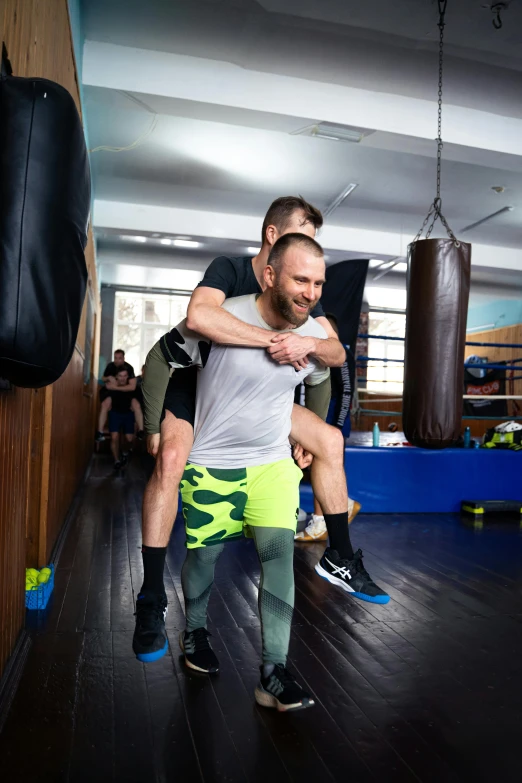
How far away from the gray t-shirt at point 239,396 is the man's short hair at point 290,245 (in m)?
0.18

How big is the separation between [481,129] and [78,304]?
16.1 ft

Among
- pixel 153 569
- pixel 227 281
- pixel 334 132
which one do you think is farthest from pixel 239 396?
pixel 334 132

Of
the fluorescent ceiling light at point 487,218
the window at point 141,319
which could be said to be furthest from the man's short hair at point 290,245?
the window at point 141,319

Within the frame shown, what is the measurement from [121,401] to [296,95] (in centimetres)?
399

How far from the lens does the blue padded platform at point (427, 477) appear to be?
16.0 ft

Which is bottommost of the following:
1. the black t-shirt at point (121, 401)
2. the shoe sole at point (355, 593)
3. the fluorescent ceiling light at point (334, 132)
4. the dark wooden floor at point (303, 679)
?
the dark wooden floor at point (303, 679)

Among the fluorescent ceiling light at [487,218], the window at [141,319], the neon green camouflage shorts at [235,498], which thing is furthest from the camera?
the window at [141,319]

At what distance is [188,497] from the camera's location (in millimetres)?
1858

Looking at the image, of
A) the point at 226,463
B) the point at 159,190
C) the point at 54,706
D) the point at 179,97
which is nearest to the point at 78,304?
the point at 226,463

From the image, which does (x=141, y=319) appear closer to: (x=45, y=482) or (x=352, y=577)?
(x=45, y=482)

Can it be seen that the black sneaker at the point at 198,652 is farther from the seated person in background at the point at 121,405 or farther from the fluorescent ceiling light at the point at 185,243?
the fluorescent ceiling light at the point at 185,243

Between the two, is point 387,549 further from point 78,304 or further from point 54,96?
point 54,96

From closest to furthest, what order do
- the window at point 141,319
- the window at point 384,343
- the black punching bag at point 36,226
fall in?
1. the black punching bag at point 36,226
2. the window at point 141,319
3. the window at point 384,343

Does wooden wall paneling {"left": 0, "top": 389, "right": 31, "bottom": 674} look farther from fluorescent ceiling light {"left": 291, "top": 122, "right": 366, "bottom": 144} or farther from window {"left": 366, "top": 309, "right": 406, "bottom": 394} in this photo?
window {"left": 366, "top": 309, "right": 406, "bottom": 394}
